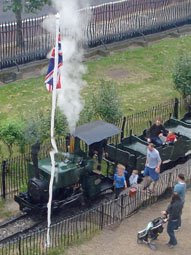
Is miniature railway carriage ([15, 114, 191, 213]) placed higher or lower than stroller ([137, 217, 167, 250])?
higher

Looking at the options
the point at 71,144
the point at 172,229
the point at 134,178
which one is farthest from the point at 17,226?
the point at 172,229

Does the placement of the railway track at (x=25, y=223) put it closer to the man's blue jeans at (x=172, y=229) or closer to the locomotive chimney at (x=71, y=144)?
the locomotive chimney at (x=71, y=144)

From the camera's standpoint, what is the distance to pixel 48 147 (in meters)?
Result: 18.9

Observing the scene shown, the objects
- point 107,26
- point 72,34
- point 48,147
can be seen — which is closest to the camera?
point 48,147

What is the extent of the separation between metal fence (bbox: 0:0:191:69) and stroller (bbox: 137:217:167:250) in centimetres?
1215

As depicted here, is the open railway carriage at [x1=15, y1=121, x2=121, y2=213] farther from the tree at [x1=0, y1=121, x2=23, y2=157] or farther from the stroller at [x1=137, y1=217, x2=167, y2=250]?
the stroller at [x1=137, y1=217, x2=167, y2=250]

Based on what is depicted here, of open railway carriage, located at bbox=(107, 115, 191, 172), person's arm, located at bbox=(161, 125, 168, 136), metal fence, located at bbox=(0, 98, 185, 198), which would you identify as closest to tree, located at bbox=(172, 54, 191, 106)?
metal fence, located at bbox=(0, 98, 185, 198)

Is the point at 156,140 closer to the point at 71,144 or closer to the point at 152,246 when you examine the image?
the point at 71,144

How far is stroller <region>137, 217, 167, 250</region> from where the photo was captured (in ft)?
47.9

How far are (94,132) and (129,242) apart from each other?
2838 millimetres

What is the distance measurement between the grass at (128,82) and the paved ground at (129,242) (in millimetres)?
6615

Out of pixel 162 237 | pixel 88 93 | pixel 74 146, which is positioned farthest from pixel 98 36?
pixel 162 237

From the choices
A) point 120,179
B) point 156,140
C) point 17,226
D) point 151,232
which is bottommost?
point 17,226

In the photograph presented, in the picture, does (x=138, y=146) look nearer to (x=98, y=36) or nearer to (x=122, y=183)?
(x=122, y=183)
